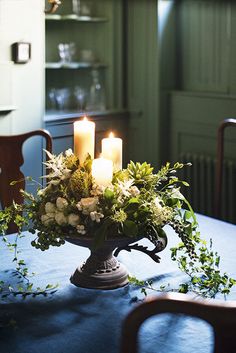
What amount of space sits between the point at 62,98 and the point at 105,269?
2.45 metres

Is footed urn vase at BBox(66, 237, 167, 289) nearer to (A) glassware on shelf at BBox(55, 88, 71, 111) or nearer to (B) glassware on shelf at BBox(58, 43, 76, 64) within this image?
(A) glassware on shelf at BBox(55, 88, 71, 111)

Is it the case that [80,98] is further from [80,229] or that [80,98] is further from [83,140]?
[80,229]

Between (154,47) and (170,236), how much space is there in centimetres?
212

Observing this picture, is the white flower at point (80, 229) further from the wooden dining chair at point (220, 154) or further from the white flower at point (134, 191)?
the wooden dining chair at point (220, 154)

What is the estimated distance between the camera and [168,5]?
3953 millimetres

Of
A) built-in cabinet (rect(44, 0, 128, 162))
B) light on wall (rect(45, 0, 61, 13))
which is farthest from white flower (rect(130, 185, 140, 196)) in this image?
built-in cabinet (rect(44, 0, 128, 162))

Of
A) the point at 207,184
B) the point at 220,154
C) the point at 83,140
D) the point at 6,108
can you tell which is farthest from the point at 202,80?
the point at 83,140

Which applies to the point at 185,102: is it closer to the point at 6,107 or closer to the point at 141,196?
the point at 6,107

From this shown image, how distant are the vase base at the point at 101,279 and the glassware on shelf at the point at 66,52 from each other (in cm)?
256

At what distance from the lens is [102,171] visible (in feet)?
5.33

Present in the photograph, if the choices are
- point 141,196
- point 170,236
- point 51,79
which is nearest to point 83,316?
point 141,196

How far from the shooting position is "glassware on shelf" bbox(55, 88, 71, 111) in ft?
13.2

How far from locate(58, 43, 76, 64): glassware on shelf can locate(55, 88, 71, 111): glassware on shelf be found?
0.59 feet


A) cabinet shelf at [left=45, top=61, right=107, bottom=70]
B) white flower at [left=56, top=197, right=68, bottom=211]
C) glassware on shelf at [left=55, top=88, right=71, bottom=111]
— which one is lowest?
white flower at [left=56, top=197, right=68, bottom=211]
